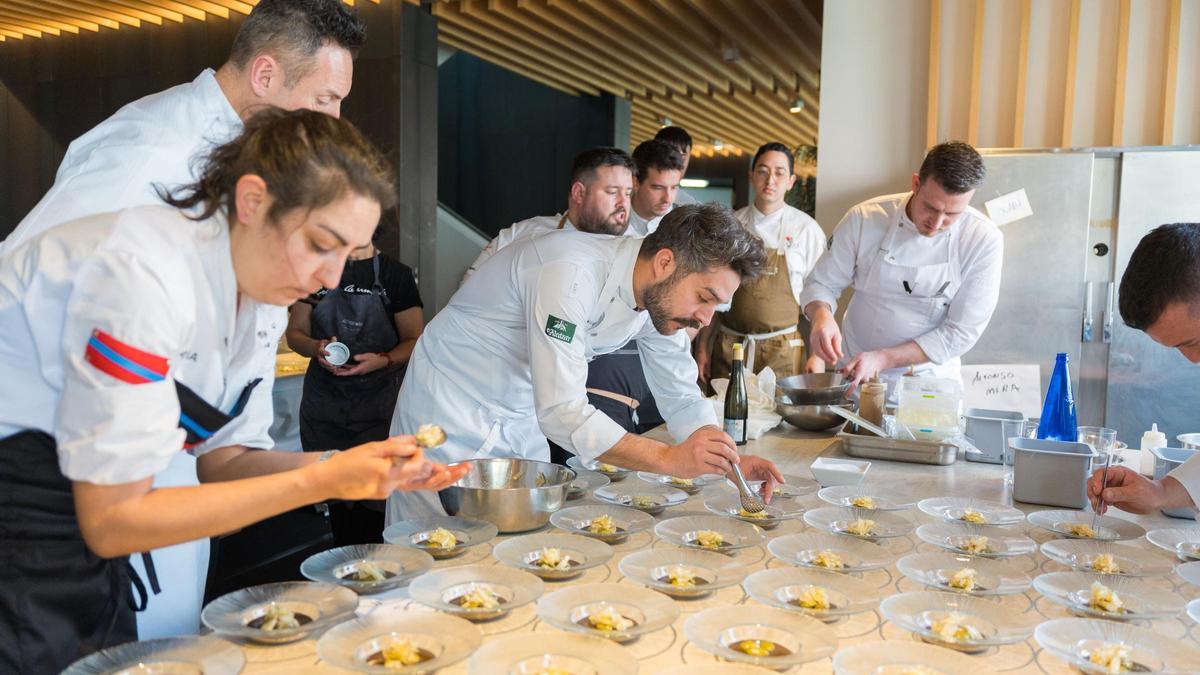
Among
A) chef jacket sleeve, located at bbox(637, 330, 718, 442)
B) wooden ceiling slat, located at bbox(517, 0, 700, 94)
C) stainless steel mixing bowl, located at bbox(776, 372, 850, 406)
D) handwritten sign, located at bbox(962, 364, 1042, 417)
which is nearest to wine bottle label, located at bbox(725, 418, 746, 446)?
chef jacket sleeve, located at bbox(637, 330, 718, 442)

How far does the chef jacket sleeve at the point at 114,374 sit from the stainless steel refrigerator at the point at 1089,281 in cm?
389

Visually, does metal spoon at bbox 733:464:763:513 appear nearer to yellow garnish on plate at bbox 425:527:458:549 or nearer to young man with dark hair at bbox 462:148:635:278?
yellow garnish on plate at bbox 425:527:458:549

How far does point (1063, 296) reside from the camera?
13.8 feet

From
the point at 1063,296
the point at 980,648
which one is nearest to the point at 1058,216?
the point at 1063,296

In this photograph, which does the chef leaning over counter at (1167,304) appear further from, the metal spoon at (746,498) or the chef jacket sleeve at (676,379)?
the chef jacket sleeve at (676,379)

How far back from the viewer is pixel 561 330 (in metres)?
1.98

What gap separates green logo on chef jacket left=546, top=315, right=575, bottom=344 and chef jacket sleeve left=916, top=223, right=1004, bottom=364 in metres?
1.76

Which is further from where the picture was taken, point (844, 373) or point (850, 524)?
point (844, 373)

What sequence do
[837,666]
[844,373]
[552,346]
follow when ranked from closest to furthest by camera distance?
1. [837,666]
2. [552,346]
3. [844,373]

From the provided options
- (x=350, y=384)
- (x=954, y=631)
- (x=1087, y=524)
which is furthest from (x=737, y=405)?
(x=350, y=384)

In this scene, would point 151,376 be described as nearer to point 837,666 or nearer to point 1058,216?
point 837,666

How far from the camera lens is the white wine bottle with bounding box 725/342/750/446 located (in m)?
2.63

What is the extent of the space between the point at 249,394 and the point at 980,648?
113cm

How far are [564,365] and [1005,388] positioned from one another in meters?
1.63
